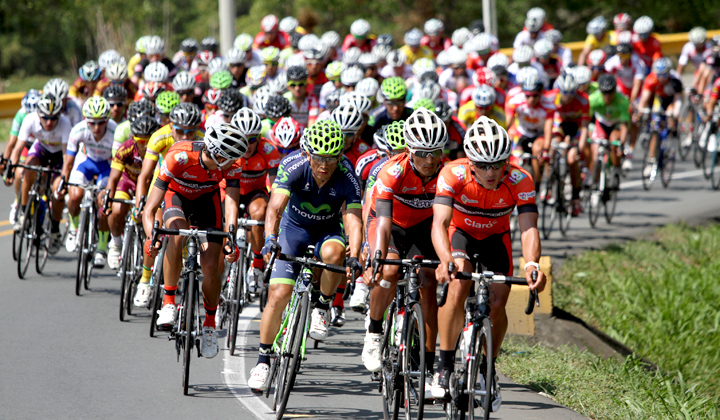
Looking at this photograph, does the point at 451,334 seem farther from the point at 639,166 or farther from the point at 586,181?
the point at 639,166

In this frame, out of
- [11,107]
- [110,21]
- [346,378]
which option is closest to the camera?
[346,378]

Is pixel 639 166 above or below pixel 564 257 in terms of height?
above

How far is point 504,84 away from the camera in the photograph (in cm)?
1485

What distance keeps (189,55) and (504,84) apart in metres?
5.85

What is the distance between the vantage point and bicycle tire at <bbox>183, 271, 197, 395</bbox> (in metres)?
7.06

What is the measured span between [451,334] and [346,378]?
5.65 feet

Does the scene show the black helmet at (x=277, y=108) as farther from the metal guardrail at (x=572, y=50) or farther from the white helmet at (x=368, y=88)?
the metal guardrail at (x=572, y=50)

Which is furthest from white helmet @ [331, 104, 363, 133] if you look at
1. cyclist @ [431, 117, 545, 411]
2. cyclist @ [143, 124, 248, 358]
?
cyclist @ [431, 117, 545, 411]

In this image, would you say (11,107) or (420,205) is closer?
(420,205)

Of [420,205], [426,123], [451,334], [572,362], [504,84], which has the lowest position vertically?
[572,362]

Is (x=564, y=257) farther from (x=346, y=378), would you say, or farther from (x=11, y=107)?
(x=11, y=107)

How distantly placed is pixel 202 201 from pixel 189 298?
129 cm

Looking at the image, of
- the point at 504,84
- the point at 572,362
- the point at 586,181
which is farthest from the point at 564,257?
the point at 572,362

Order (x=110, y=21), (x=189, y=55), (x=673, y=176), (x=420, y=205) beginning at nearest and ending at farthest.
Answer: (x=420, y=205)
(x=189, y=55)
(x=673, y=176)
(x=110, y=21)
